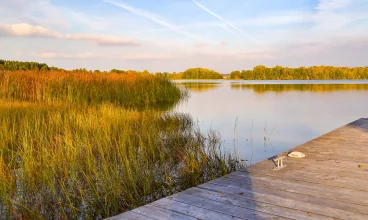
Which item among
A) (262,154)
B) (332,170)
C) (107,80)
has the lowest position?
(262,154)

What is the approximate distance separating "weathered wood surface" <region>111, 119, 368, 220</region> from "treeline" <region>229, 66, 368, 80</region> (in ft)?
162

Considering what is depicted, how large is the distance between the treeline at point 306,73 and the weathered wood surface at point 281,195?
49.5 metres

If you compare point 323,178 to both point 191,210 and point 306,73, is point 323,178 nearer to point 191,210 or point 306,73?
point 191,210

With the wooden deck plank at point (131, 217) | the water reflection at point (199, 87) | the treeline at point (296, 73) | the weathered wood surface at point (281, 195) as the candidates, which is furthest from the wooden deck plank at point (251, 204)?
the treeline at point (296, 73)

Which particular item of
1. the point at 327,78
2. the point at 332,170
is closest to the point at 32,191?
the point at 332,170

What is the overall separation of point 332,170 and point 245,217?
5.15 ft

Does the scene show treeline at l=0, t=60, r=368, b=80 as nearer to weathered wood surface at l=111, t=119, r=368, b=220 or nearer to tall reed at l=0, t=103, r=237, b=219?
tall reed at l=0, t=103, r=237, b=219

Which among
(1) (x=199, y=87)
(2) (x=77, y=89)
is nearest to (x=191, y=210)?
(2) (x=77, y=89)

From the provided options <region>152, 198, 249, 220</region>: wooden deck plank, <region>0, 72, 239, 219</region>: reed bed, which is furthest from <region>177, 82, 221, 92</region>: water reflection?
<region>152, 198, 249, 220</region>: wooden deck plank

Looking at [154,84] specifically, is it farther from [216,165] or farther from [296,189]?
[296,189]

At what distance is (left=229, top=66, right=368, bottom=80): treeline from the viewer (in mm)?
48250

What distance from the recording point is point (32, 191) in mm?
3053

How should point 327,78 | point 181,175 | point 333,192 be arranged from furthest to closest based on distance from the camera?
1. point 327,78
2. point 181,175
3. point 333,192

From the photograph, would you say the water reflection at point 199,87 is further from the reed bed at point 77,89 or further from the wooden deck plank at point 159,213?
the wooden deck plank at point 159,213
